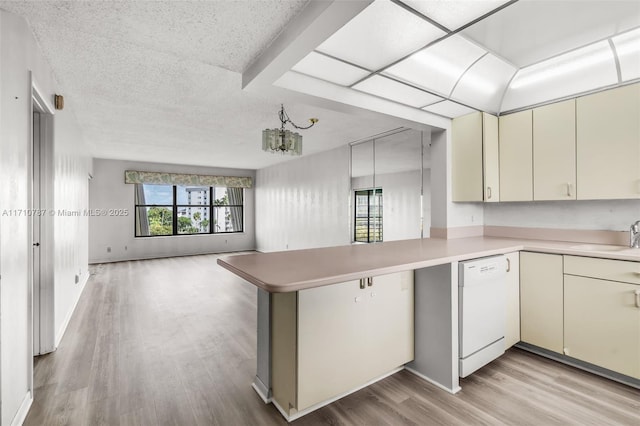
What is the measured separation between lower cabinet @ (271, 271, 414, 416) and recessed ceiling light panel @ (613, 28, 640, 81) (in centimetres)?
221

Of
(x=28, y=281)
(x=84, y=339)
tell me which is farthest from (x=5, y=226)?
(x=84, y=339)

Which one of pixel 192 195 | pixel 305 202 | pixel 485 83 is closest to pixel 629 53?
pixel 485 83

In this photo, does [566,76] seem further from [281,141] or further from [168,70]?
[168,70]

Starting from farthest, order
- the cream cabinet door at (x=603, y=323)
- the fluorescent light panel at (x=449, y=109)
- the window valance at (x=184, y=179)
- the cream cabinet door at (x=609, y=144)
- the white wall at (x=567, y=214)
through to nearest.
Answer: the window valance at (x=184, y=179)
the fluorescent light panel at (x=449, y=109)
the white wall at (x=567, y=214)
the cream cabinet door at (x=609, y=144)
the cream cabinet door at (x=603, y=323)

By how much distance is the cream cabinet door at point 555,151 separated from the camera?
8.41 feet

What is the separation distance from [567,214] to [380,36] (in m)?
2.44

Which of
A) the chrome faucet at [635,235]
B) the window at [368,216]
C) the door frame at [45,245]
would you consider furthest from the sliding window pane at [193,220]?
the chrome faucet at [635,235]

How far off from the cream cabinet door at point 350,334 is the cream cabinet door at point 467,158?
4.30 feet

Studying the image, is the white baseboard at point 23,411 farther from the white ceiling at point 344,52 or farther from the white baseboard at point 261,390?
the white ceiling at point 344,52

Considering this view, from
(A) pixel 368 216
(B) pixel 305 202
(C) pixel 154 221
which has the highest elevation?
(B) pixel 305 202

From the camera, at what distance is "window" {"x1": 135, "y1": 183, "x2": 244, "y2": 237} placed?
25.4 feet

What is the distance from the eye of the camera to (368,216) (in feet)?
16.2

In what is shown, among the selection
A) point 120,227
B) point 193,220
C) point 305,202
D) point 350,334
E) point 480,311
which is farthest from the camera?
point 193,220

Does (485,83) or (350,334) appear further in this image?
(485,83)
